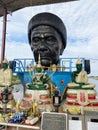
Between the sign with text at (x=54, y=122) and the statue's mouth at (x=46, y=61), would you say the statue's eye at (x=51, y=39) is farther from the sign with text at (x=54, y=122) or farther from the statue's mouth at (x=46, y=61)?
the sign with text at (x=54, y=122)

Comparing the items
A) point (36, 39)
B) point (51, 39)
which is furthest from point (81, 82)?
point (36, 39)

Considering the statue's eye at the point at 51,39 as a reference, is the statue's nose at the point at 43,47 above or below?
below

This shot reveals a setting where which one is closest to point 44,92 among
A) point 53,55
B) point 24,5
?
point 53,55

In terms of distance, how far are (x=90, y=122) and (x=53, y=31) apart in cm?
212

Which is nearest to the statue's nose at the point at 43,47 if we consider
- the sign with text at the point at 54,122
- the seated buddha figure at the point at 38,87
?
the seated buddha figure at the point at 38,87

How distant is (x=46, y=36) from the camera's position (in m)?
3.58

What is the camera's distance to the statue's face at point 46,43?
3.58m

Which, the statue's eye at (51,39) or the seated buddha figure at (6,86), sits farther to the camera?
the statue's eye at (51,39)

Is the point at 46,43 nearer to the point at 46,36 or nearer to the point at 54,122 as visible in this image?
the point at 46,36

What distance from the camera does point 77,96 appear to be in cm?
260

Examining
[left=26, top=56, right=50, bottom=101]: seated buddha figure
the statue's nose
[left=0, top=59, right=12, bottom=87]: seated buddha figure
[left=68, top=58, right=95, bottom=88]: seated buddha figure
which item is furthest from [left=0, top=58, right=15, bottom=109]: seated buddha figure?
[left=68, top=58, right=95, bottom=88]: seated buddha figure

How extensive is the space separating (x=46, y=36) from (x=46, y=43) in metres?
0.14

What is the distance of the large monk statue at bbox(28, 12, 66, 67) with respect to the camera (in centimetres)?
359

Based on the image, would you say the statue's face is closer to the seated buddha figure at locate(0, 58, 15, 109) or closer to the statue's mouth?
the statue's mouth
